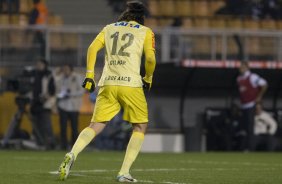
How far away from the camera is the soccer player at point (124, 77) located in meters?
9.90

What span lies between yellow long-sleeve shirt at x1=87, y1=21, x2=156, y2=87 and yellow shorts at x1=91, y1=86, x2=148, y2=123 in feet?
0.25

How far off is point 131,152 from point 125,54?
3.46 ft

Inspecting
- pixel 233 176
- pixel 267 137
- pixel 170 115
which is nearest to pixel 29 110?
pixel 170 115

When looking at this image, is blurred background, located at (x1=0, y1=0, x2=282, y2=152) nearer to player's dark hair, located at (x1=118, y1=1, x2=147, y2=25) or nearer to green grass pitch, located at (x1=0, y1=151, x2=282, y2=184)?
green grass pitch, located at (x1=0, y1=151, x2=282, y2=184)

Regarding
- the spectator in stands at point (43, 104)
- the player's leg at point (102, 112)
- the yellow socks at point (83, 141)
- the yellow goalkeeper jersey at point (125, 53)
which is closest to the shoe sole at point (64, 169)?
the yellow socks at point (83, 141)

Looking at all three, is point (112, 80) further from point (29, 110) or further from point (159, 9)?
point (159, 9)

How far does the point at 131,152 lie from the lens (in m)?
9.84

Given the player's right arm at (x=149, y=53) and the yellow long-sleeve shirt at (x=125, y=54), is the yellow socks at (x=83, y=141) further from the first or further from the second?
the player's right arm at (x=149, y=53)

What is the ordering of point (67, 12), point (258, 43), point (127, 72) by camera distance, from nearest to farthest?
1. point (127, 72)
2. point (258, 43)
3. point (67, 12)

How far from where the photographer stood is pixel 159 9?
26.1m

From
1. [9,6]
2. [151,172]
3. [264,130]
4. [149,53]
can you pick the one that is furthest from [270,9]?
[149,53]

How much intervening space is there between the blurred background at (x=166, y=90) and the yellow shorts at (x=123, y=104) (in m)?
9.92

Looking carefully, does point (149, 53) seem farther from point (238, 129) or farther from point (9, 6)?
point (9, 6)

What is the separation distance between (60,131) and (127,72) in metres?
10.3
